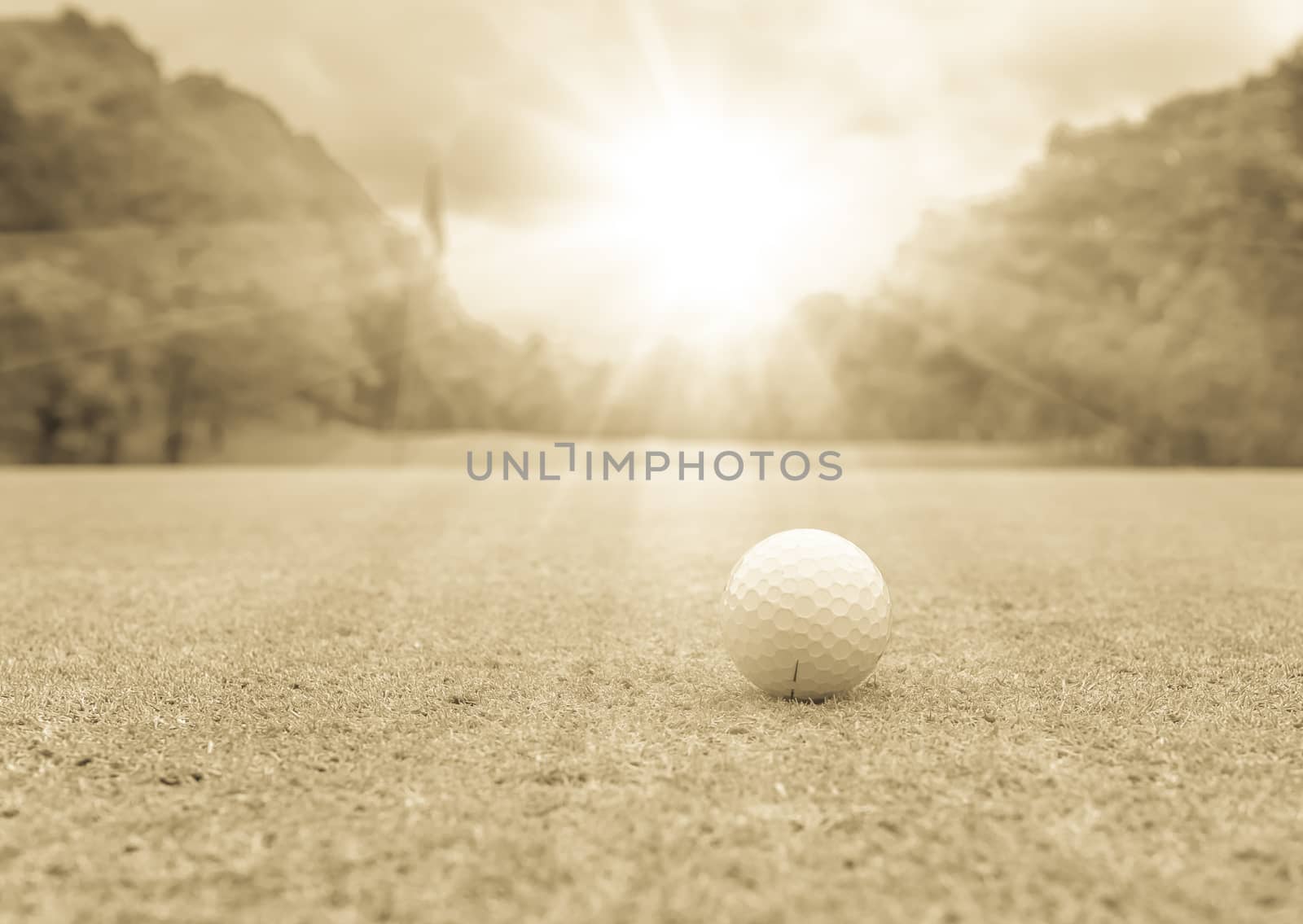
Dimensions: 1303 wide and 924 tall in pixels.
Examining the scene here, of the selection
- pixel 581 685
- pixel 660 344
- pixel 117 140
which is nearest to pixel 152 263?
pixel 117 140

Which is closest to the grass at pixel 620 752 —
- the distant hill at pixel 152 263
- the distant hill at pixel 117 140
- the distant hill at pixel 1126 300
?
the distant hill at pixel 152 263

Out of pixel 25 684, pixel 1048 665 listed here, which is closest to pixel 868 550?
pixel 1048 665

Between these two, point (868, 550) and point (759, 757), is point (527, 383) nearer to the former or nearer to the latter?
point (868, 550)

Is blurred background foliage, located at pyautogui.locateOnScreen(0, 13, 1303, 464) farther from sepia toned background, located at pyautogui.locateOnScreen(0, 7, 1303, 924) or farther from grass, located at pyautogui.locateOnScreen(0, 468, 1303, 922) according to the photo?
grass, located at pyautogui.locateOnScreen(0, 468, 1303, 922)

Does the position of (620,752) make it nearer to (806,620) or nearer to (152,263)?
(806,620)

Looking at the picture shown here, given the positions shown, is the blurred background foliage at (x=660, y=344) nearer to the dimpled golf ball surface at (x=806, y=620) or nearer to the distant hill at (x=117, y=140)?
the distant hill at (x=117, y=140)
